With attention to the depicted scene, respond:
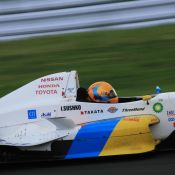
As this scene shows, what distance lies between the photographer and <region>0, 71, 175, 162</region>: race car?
6332 mm

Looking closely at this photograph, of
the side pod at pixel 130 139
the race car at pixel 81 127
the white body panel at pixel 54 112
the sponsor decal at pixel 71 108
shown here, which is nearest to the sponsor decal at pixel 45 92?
the white body panel at pixel 54 112

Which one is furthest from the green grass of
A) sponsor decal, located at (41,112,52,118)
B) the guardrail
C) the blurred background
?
sponsor decal, located at (41,112,52,118)

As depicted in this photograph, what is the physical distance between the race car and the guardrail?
543 cm

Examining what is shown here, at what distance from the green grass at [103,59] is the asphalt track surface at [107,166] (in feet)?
11.8

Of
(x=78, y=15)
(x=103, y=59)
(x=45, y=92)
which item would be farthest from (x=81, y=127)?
(x=78, y=15)

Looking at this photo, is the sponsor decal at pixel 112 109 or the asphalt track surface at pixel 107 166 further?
the sponsor decal at pixel 112 109

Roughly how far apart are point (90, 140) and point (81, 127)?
23 centimetres

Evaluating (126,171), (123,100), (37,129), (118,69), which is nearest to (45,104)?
(37,129)

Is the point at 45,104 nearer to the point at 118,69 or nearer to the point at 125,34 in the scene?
the point at 118,69

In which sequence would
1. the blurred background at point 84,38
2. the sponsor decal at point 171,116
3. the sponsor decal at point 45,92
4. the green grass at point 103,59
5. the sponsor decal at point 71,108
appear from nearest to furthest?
the sponsor decal at point 171,116 < the sponsor decal at point 71,108 < the sponsor decal at point 45,92 < the green grass at point 103,59 < the blurred background at point 84,38

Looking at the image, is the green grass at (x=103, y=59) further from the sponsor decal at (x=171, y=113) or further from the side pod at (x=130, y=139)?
the side pod at (x=130, y=139)

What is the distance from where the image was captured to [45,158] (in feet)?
21.4

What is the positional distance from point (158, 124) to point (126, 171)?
2.80ft

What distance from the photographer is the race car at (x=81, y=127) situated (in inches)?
249
